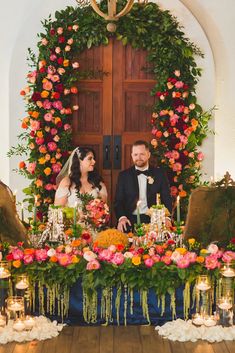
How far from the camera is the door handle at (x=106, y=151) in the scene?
314 inches

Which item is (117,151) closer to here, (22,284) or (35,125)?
(35,125)

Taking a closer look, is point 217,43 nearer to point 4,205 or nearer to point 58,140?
point 58,140

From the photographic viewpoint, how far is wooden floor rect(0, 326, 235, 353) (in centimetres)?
491

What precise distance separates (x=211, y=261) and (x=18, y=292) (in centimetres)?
140

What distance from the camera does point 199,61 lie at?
25.8ft

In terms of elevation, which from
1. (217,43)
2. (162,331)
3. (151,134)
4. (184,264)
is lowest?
(162,331)

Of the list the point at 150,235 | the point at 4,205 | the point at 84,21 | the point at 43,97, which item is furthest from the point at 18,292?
the point at 84,21

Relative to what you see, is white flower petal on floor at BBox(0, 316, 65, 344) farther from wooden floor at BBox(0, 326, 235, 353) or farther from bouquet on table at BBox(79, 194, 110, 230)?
bouquet on table at BBox(79, 194, 110, 230)

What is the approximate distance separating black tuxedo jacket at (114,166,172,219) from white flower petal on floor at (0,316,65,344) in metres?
2.12

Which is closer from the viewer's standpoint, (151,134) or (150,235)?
(150,235)

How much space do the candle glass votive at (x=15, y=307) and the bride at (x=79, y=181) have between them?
192 cm

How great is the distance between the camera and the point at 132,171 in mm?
7289

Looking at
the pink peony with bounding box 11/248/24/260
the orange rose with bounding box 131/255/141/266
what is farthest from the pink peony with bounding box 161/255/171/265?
the pink peony with bounding box 11/248/24/260

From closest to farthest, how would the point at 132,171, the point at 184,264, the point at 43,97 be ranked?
the point at 184,264 < the point at 132,171 < the point at 43,97
